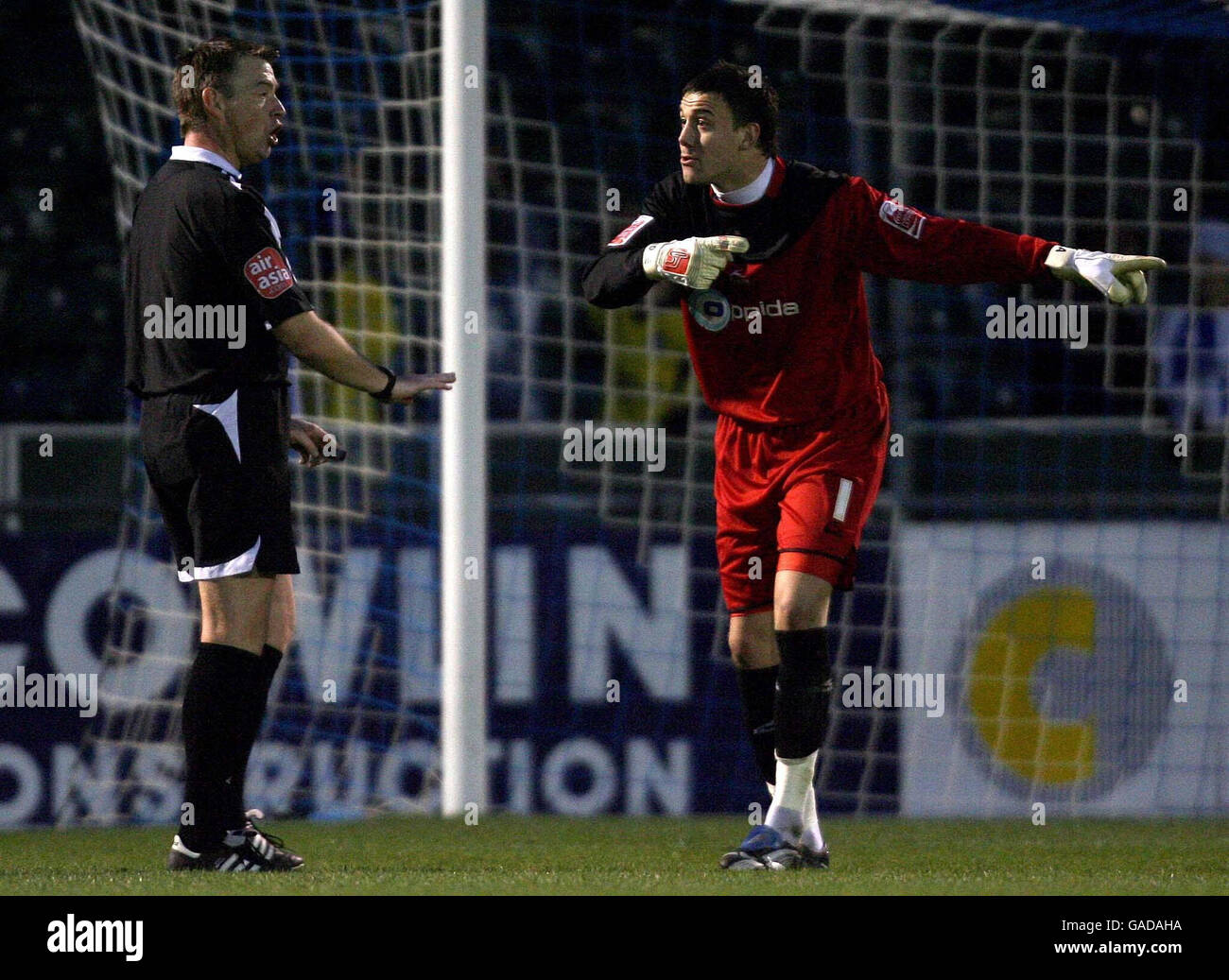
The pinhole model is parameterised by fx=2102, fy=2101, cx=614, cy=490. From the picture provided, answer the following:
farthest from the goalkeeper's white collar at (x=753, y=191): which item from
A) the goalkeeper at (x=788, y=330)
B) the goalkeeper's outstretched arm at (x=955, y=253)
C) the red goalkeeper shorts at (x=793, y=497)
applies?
the red goalkeeper shorts at (x=793, y=497)

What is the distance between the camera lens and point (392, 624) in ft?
22.6

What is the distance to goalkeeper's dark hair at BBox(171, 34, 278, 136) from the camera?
441cm

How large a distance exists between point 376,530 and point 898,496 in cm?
187

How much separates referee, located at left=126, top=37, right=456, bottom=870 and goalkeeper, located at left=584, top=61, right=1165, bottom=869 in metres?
0.72

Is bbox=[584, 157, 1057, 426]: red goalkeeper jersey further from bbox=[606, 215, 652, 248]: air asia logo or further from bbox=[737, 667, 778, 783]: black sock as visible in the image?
bbox=[737, 667, 778, 783]: black sock

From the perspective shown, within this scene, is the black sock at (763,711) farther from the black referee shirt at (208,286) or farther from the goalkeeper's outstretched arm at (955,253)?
the black referee shirt at (208,286)

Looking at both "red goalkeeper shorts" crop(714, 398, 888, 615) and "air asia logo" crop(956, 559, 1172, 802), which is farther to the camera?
"air asia logo" crop(956, 559, 1172, 802)

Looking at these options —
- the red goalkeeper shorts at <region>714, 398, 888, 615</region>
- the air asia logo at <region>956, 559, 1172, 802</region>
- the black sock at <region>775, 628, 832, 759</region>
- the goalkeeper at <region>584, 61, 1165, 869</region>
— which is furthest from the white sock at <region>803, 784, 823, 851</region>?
the air asia logo at <region>956, 559, 1172, 802</region>

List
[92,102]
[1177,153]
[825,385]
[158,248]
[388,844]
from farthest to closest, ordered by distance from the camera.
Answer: [92,102] < [1177,153] < [388,844] < [825,385] < [158,248]

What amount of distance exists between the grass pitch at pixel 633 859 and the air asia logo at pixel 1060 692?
50cm

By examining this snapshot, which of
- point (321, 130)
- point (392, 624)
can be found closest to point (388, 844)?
point (392, 624)

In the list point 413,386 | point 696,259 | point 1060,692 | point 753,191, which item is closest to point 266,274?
point 413,386

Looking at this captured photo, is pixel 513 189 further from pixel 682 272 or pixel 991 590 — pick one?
pixel 682 272

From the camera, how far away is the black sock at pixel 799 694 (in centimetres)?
455
